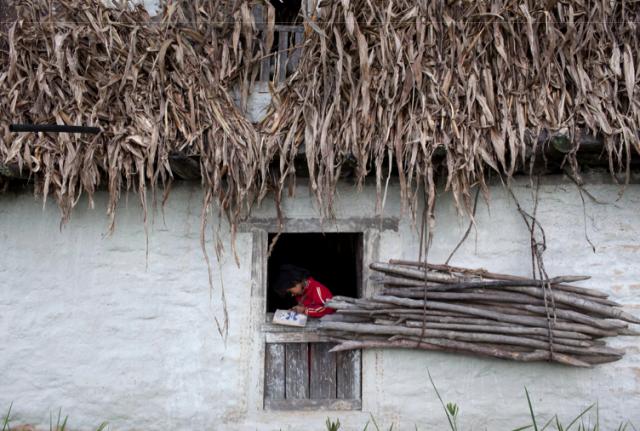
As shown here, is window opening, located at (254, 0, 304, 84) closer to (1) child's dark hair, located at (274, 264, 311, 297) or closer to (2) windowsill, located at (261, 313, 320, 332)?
(1) child's dark hair, located at (274, 264, 311, 297)

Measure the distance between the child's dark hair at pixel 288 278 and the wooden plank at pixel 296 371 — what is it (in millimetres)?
460

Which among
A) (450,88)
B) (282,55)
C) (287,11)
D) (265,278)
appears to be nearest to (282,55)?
(282,55)

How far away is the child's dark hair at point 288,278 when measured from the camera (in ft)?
15.2

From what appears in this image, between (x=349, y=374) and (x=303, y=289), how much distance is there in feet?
2.27

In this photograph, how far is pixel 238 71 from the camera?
450cm

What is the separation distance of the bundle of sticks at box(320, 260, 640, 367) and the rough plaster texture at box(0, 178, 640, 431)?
0.13 m

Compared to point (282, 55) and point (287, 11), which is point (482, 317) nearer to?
point (282, 55)

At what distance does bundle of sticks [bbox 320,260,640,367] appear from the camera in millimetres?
4051

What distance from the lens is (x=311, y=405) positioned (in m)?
Result: 4.27

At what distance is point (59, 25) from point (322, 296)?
8.57 feet

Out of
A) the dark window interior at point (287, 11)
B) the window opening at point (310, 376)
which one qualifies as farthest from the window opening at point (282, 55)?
the window opening at point (310, 376)

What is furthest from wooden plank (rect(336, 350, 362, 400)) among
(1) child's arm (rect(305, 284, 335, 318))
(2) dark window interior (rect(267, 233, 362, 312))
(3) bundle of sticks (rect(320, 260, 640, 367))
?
(2) dark window interior (rect(267, 233, 362, 312))

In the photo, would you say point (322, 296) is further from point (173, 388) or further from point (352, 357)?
point (173, 388)

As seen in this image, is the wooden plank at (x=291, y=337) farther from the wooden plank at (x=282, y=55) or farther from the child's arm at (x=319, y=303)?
the wooden plank at (x=282, y=55)
